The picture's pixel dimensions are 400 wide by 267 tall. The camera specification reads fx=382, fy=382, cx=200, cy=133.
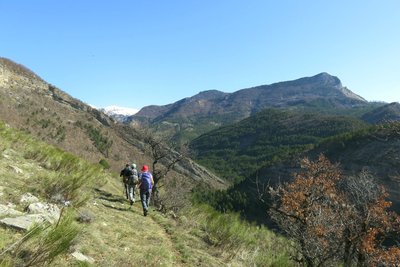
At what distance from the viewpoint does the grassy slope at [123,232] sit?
7.33m

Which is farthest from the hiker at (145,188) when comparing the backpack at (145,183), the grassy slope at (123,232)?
the grassy slope at (123,232)

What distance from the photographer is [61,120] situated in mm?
83000

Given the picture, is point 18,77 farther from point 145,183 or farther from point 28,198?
point 28,198

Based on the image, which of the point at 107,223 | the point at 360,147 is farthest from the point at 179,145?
the point at 360,147

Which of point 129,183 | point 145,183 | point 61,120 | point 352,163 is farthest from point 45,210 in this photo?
point 352,163

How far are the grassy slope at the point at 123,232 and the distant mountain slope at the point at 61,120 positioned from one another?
45327 mm

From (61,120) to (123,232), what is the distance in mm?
79004

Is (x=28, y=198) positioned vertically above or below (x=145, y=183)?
above

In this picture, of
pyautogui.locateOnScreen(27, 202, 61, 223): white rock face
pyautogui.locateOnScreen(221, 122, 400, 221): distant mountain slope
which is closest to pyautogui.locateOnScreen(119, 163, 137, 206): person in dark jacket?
pyautogui.locateOnScreen(27, 202, 61, 223): white rock face

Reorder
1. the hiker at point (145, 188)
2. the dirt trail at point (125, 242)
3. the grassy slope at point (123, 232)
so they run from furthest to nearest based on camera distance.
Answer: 1. the hiker at point (145, 188)
2. the grassy slope at point (123, 232)
3. the dirt trail at point (125, 242)

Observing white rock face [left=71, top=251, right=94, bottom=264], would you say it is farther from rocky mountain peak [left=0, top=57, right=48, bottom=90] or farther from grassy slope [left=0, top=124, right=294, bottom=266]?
rocky mountain peak [left=0, top=57, right=48, bottom=90]

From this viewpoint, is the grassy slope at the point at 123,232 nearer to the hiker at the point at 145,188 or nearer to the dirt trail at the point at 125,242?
the dirt trail at the point at 125,242

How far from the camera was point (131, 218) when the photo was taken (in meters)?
12.1

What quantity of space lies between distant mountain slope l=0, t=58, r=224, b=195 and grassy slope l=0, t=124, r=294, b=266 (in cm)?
4533
